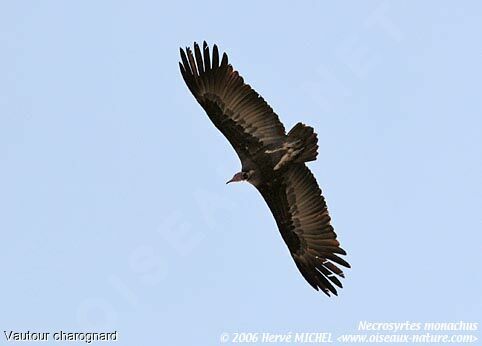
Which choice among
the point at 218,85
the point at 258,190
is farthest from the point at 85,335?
the point at 218,85

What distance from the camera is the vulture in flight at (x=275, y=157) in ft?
60.1

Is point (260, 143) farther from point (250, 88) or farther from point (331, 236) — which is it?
point (331, 236)

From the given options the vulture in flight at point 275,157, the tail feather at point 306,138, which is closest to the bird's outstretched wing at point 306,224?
the vulture in flight at point 275,157

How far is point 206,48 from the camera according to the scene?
60.3ft

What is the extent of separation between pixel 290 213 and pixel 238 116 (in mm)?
2436

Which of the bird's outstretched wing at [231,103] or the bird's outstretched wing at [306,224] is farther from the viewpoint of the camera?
the bird's outstretched wing at [306,224]

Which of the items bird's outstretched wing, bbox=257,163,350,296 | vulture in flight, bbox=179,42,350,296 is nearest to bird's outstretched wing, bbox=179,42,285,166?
vulture in flight, bbox=179,42,350,296

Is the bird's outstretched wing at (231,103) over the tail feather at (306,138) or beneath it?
over

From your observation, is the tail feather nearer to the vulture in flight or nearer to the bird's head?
the vulture in flight

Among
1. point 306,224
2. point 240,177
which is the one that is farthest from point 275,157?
point 306,224

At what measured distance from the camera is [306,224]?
19.5 meters

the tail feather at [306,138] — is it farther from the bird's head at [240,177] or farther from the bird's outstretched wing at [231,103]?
the bird's head at [240,177]

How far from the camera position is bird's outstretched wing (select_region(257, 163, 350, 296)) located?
19.2m

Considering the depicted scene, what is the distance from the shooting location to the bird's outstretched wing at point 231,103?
18328 millimetres
